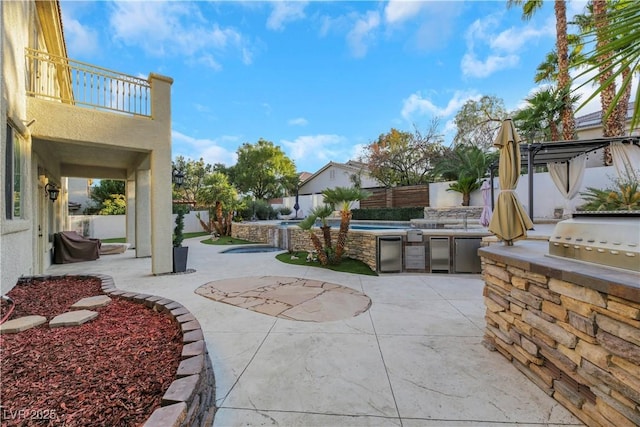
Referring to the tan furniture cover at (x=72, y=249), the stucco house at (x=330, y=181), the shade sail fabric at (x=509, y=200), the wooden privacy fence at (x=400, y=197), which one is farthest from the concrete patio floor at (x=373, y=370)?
the stucco house at (x=330, y=181)

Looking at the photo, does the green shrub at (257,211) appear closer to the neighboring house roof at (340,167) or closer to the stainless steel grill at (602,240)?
the neighboring house roof at (340,167)

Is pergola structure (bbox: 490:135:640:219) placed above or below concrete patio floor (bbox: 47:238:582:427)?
above

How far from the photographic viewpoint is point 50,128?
6.08m

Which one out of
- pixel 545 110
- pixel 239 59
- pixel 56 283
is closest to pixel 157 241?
pixel 56 283

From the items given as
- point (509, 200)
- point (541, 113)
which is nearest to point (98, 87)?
point (509, 200)

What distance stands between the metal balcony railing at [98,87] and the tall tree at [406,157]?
17782mm

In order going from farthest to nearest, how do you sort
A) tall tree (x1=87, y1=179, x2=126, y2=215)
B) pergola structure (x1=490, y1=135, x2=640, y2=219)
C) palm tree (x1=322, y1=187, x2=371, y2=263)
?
tall tree (x1=87, y1=179, x2=126, y2=215), palm tree (x1=322, y1=187, x2=371, y2=263), pergola structure (x1=490, y1=135, x2=640, y2=219)

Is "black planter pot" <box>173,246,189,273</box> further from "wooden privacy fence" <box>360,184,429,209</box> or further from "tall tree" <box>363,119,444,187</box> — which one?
"tall tree" <box>363,119,444,187</box>

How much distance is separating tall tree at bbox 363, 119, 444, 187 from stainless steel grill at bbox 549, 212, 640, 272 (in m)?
19.7

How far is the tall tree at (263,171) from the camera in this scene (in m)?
32.5

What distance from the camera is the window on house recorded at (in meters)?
4.63

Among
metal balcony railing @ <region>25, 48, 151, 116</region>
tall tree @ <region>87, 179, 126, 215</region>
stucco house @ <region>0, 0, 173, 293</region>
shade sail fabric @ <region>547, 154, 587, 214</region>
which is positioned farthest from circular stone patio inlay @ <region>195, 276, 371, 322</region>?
tall tree @ <region>87, 179, 126, 215</region>

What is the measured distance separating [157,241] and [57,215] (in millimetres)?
7240

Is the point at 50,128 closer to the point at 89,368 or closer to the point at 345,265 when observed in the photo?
the point at 89,368
